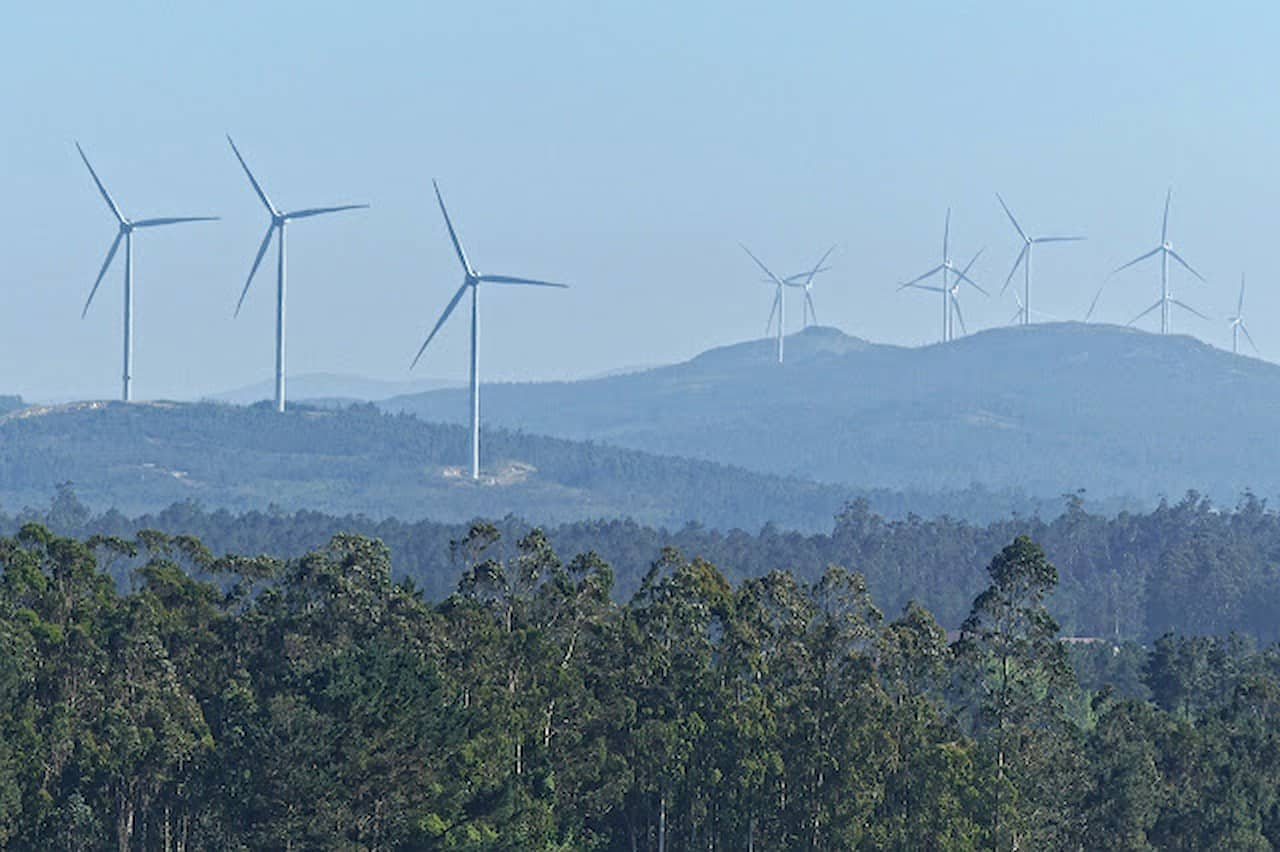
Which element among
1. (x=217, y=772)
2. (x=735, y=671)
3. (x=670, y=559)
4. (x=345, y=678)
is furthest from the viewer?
(x=670, y=559)

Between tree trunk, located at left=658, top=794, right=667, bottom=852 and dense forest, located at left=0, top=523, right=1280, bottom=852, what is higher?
dense forest, located at left=0, top=523, right=1280, bottom=852

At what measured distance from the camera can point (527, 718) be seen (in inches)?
3720

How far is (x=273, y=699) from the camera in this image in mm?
86438

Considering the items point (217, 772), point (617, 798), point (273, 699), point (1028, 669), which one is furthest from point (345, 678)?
point (1028, 669)

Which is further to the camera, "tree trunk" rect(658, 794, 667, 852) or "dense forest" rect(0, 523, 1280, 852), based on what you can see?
"tree trunk" rect(658, 794, 667, 852)

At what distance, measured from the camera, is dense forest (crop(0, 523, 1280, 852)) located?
87.6 m

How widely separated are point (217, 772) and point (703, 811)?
659 inches

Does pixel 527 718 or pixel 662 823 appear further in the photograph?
pixel 662 823

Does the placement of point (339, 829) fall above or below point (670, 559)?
below

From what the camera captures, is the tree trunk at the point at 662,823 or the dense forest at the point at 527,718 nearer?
the dense forest at the point at 527,718

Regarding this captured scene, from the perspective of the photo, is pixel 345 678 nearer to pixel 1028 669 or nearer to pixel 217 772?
pixel 217 772

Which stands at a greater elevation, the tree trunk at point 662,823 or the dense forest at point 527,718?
the dense forest at point 527,718

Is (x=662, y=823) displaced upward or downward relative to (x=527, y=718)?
downward

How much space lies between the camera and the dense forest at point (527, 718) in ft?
287
